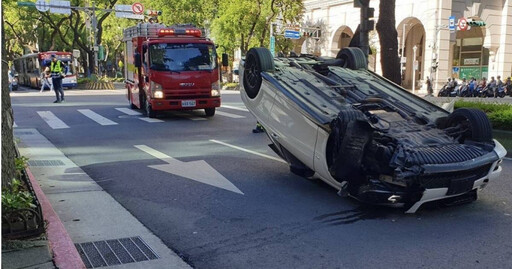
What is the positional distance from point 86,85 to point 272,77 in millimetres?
31662

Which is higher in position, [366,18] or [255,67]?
[366,18]

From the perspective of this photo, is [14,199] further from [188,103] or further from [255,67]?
[188,103]

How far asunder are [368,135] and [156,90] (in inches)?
388

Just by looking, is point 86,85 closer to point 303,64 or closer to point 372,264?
point 303,64

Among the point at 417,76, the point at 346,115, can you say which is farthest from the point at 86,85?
the point at 346,115

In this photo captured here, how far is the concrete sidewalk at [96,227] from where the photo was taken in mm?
3996

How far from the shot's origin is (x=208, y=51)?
559 inches

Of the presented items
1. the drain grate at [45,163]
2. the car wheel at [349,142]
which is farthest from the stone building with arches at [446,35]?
the car wheel at [349,142]

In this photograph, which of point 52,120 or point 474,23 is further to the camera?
point 474,23

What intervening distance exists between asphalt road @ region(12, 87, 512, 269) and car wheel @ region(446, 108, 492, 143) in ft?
2.89

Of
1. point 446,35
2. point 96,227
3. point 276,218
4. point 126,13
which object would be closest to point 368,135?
point 276,218

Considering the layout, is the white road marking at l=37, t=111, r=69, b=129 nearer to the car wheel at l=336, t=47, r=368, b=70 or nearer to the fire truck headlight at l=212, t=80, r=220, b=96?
the fire truck headlight at l=212, t=80, r=220, b=96

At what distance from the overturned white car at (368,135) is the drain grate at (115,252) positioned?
Result: 7.22ft

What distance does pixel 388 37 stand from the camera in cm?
1343
